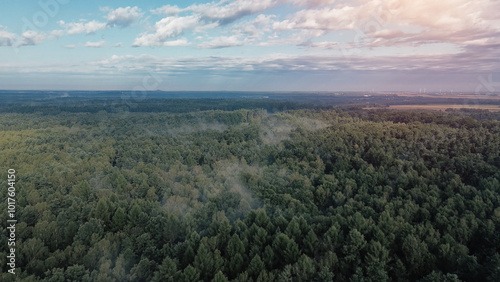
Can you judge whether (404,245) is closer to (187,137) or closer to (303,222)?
(303,222)

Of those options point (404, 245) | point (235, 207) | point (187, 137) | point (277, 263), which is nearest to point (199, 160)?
point (187, 137)

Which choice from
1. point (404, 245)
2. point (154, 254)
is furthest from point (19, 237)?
point (404, 245)

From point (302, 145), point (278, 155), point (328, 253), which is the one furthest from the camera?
point (302, 145)

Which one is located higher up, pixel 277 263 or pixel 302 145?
pixel 302 145

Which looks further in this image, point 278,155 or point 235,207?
point 278,155

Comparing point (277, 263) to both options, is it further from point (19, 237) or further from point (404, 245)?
point (19, 237)

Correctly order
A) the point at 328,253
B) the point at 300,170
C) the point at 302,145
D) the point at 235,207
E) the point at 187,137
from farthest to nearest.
A: the point at 187,137
the point at 302,145
the point at 300,170
the point at 235,207
the point at 328,253
